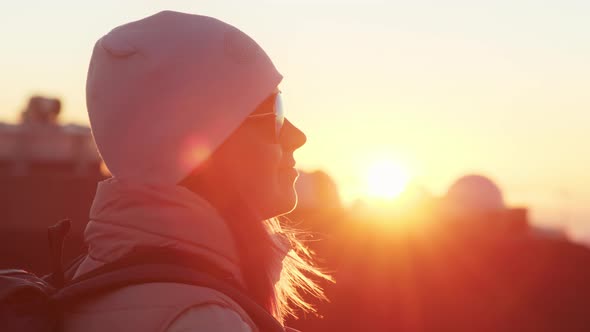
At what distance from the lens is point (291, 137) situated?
8.66 feet

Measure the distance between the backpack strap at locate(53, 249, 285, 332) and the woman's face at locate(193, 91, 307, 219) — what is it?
300 mm

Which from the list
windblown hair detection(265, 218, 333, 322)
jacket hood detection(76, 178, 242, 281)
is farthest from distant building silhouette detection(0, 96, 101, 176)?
jacket hood detection(76, 178, 242, 281)

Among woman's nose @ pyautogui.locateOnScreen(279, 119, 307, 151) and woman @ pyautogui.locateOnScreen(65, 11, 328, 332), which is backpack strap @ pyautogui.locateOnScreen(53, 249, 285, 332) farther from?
woman's nose @ pyautogui.locateOnScreen(279, 119, 307, 151)

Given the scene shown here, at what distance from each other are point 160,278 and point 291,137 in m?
0.73

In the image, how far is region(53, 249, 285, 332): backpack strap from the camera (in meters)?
2.02

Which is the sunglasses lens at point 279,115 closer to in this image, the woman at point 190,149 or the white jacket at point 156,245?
the woman at point 190,149

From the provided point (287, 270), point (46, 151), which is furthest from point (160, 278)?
point (46, 151)

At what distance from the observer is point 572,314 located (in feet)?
49.8

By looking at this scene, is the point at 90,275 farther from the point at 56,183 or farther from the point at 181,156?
the point at 56,183

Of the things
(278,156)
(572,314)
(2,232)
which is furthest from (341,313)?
(2,232)

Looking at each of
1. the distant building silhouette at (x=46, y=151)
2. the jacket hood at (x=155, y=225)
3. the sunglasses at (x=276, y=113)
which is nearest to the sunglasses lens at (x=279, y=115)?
the sunglasses at (x=276, y=113)

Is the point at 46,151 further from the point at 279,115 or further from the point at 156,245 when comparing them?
the point at 156,245

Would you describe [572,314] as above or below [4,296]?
below

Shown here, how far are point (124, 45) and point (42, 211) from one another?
74.3ft
